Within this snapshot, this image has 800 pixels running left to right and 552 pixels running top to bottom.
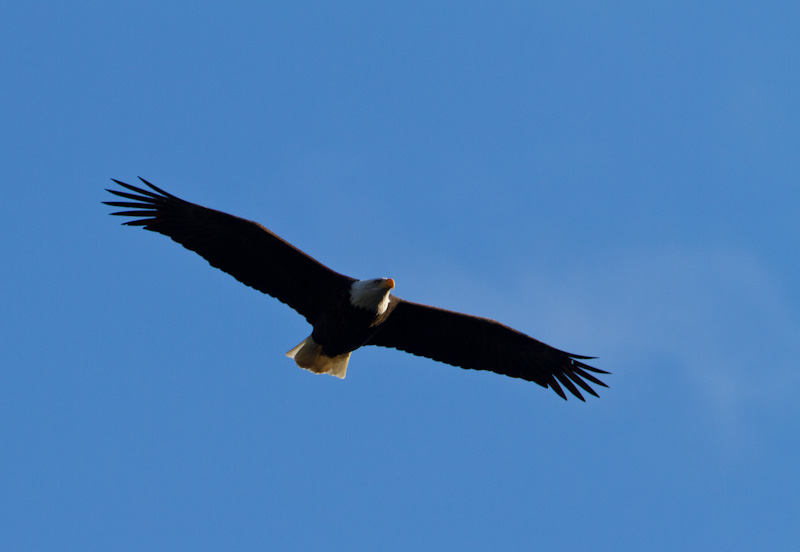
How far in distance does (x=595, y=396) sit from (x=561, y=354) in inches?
27.7

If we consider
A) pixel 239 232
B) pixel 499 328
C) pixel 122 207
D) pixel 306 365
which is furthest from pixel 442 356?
pixel 122 207

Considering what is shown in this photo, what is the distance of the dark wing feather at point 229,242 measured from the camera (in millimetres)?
13562

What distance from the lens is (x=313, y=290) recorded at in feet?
45.5

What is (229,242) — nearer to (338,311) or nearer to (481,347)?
(338,311)

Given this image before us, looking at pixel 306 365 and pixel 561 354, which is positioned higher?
pixel 561 354

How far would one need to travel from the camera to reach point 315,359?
14.4 m

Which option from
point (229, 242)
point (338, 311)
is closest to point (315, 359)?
point (338, 311)

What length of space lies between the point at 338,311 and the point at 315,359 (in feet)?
3.63

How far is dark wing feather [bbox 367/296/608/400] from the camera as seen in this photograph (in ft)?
46.5

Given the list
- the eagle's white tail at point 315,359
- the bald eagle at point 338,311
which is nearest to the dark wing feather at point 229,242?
the bald eagle at point 338,311

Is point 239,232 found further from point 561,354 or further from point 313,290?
point 561,354

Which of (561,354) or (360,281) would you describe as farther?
(561,354)

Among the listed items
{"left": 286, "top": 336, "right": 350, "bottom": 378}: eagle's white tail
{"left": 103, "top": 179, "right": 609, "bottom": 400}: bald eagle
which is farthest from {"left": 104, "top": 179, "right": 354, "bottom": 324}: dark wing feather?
{"left": 286, "top": 336, "right": 350, "bottom": 378}: eagle's white tail

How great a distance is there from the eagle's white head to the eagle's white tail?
3.79ft
